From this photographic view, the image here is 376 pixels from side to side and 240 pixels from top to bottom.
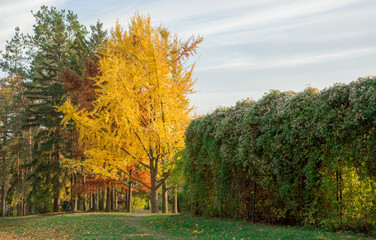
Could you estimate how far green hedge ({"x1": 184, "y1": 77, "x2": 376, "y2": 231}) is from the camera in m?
6.62

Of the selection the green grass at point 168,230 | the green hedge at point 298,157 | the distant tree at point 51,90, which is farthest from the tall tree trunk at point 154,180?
the distant tree at point 51,90

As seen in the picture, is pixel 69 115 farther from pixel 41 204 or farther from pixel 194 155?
pixel 41 204

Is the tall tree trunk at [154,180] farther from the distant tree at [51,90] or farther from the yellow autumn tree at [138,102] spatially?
the distant tree at [51,90]

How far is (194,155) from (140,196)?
18.3 meters

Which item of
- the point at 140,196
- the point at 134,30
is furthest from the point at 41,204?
the point at 134,30

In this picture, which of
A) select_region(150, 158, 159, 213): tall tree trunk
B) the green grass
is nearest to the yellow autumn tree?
select_region(150, 158, 159, 213): tall tree trunk

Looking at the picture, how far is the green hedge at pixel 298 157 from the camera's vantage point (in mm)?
6617

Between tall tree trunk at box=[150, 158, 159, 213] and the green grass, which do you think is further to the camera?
tall tree trunk at box=[150, 158, 159, 213]

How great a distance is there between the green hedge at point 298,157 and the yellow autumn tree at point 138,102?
3778 mm

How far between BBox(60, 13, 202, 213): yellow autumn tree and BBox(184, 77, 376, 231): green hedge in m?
3.78

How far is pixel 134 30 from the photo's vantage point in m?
15.4

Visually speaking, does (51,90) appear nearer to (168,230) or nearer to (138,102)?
(138,102)

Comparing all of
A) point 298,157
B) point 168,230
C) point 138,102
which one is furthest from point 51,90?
point 298,157

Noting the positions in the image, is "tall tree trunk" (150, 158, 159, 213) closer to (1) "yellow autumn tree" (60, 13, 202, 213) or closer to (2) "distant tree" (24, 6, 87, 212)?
(1) "yellow autumn tree" (60, 13, 202, 213)
